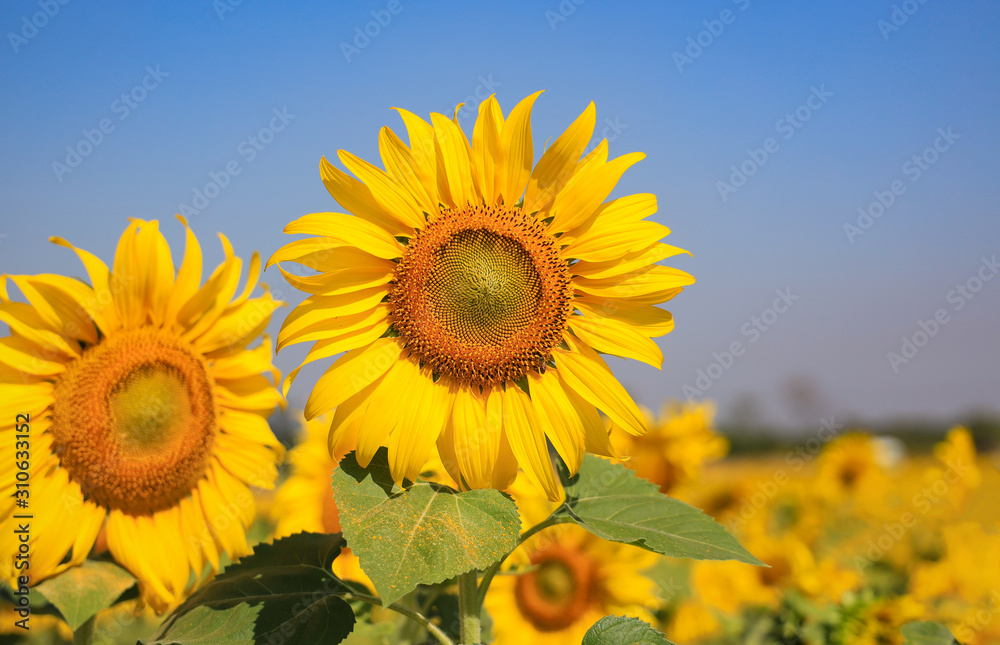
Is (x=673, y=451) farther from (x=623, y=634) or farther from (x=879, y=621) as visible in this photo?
(x=623, y=634)

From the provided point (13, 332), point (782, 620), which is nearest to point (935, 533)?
point (782, 620)

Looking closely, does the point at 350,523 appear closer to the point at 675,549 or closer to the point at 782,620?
the point at 675,549

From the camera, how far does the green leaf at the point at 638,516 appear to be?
207cm

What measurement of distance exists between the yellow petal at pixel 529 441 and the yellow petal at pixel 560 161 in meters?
0.62

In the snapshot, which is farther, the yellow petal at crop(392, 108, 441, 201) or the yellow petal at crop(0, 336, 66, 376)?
the yellow petal at crop(0, 336, 66, 376)

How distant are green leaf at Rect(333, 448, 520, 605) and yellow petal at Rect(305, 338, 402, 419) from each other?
171 mm

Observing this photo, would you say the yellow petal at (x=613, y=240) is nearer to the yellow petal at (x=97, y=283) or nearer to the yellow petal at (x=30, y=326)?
the yellow petal at (x=97, y=283)

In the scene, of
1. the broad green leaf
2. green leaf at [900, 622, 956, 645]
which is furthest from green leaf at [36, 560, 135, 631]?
green leaf at [900, 622, 956, 645]

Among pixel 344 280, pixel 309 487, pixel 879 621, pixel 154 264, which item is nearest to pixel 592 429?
pixel 344 280

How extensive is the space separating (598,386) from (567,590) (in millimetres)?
2991

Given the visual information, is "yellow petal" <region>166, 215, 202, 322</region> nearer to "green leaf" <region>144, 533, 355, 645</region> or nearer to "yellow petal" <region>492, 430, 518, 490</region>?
"green leaf" <region>144, 533, 355, 645</region>

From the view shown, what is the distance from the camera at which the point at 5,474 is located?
110 inches

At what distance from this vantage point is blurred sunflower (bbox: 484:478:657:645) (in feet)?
15.3

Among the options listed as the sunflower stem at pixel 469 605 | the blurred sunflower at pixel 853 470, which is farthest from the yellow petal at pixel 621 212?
the blurred sunflower at pixel 853 470
